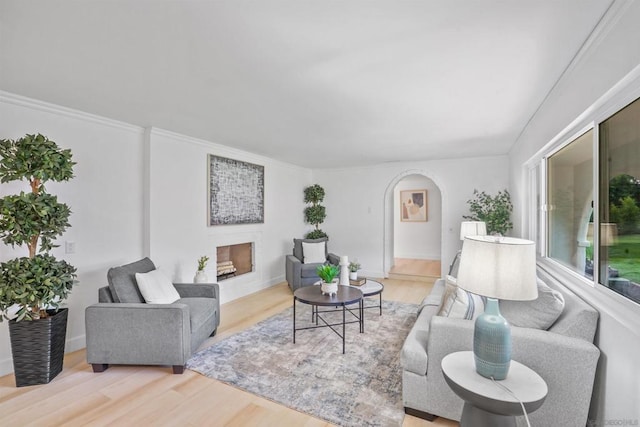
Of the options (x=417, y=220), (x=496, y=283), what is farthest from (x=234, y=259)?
(x=417, y=220)

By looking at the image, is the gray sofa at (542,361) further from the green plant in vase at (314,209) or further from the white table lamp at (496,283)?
the green plant in vase at (314,209)

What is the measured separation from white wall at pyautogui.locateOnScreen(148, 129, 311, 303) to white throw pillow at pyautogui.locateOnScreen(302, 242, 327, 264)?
26.2 inches

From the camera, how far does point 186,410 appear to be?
2.07 meters

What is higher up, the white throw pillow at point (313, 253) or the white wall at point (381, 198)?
the white wall at point (381, 198)

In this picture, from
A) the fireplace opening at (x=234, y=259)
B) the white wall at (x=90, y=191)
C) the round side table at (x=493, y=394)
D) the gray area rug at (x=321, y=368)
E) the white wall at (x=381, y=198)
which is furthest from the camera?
the white wall at (x=381, y=198)

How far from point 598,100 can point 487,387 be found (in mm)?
1684

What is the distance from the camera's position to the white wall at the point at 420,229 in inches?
315

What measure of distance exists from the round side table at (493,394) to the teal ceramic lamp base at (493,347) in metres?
0.04

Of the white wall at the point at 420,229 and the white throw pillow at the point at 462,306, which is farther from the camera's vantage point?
the white wall at the point at 420,229

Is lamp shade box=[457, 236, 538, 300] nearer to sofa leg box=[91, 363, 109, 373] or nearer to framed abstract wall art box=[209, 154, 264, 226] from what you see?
sofa leg box=[91, 363, 109, 373]

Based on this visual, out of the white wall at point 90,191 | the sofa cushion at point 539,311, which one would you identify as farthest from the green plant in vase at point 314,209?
the sofa cushion at point 539,311

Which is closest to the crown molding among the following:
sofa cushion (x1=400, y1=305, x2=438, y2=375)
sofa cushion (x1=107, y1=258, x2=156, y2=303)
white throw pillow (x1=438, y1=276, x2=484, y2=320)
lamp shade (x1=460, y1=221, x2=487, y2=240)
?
sofa cushion (x1=107, y1=258, x2=156, y2=303)

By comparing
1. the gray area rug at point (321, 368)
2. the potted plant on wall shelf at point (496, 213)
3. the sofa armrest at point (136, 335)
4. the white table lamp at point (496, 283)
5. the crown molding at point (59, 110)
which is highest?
the crown molding at point (59, 110)

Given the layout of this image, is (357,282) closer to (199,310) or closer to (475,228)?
(475,228)
